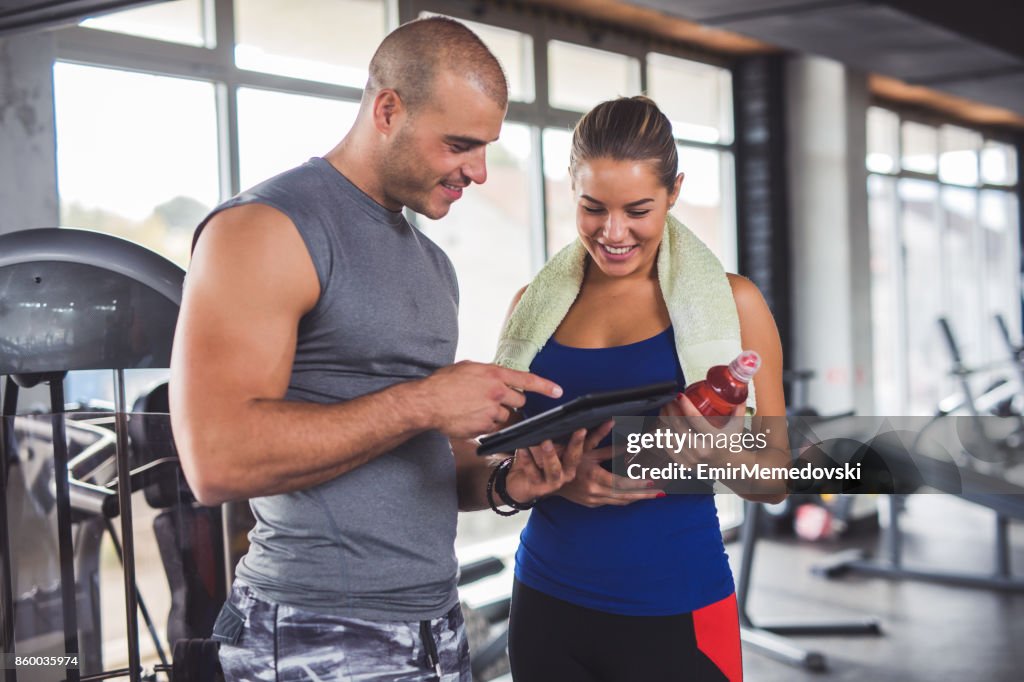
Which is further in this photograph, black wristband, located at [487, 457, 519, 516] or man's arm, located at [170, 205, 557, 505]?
black wristband, located at [487, 457, 519, 516]

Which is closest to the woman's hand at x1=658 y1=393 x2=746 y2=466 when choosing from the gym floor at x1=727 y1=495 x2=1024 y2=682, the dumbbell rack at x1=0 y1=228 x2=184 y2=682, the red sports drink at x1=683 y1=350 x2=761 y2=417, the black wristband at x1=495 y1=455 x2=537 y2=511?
the red sports drink at x1=683 y1=350 x2=761 y2=417

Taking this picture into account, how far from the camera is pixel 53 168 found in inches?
106

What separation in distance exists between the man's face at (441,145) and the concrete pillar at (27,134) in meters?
1.76

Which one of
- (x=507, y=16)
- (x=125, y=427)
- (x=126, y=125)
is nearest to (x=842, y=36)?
(x=507, y=16)

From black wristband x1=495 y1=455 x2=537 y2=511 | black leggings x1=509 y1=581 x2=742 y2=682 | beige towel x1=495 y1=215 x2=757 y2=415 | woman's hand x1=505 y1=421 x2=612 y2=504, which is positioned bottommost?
black leggings x1=509 y1=581 x2=742 y2=682

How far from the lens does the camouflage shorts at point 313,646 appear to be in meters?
1.25

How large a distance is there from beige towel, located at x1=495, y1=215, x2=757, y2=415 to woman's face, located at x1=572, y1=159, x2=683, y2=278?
6cm

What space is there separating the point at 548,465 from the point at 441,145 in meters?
0.48

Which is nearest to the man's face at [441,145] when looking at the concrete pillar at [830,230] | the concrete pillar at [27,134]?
the concrete pillar at [27,134]

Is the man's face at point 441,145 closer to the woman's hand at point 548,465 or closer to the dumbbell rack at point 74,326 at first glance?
the woman's hand at point 548,465

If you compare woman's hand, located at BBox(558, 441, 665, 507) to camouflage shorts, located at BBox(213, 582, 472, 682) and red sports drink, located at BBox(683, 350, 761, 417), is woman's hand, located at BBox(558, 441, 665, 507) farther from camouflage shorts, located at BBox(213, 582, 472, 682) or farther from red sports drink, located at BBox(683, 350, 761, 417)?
camouflage shorts, located at BBox(213, 582, 472, 682)

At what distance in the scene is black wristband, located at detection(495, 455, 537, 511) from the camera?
1496mm

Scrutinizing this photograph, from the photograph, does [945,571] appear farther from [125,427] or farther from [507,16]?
[125,427]

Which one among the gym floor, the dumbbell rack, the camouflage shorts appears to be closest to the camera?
the camouflage shorts
